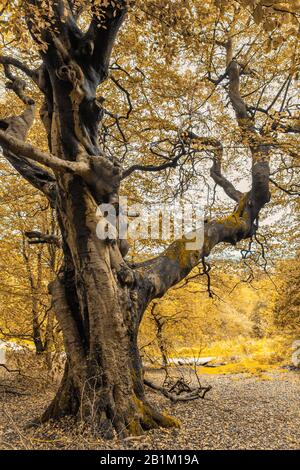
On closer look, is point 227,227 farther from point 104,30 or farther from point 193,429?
point 104,30

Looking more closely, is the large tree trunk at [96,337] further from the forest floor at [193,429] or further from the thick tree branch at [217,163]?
the thick tree branch at [217,163]

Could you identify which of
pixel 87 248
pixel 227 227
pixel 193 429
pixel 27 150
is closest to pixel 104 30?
pixel 27 150

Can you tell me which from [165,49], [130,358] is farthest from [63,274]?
[165,49]

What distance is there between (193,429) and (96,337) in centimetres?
188

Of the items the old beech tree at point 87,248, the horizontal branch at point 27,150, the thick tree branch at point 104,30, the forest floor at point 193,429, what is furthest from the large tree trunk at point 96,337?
the thick tree branch at point 104,30

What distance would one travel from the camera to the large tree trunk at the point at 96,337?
438 centimetres

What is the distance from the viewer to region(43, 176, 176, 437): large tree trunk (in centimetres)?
438

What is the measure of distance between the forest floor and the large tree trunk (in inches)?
9.9

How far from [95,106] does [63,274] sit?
248cm

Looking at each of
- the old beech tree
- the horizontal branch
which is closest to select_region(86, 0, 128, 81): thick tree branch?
the old beech tree

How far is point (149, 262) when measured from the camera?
241 inches

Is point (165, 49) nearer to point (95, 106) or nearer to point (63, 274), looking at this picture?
point (95, 106)
